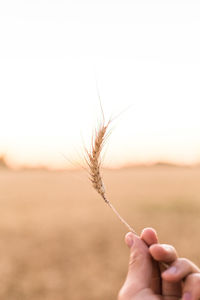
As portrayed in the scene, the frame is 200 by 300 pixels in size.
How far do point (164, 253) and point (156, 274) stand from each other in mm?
202

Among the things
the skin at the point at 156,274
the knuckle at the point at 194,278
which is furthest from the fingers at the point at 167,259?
the knuckle at the point at 194,278

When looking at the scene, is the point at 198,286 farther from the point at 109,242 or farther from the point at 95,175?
the point at 109,242

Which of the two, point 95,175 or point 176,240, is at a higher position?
point 95,175

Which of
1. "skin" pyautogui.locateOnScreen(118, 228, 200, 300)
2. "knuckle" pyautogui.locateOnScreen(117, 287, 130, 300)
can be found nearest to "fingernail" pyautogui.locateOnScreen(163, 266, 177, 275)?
"skin" pyautogui.locateOnScreen(118, 228, 200, 300)

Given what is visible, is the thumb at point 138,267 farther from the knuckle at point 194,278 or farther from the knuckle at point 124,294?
the knuckle at point 194,278

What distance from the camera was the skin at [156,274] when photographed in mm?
1707

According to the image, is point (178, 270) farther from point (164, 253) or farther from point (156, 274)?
point (156, 274)

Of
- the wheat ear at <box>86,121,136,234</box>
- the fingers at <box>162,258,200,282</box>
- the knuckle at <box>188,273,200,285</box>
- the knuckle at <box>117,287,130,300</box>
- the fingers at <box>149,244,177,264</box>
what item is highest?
the wheat ear at <box>86,121,136,234</box>

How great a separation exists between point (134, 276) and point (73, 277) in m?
7.81

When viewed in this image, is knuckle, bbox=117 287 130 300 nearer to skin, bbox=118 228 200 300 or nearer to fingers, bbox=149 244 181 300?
skin, bbox=118 228 200 300

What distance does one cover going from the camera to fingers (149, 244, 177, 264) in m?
1.78

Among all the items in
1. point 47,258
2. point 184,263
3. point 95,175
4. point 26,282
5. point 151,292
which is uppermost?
point 95,175

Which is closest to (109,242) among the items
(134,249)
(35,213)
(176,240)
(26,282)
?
(176,240)

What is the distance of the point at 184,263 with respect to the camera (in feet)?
5.76
